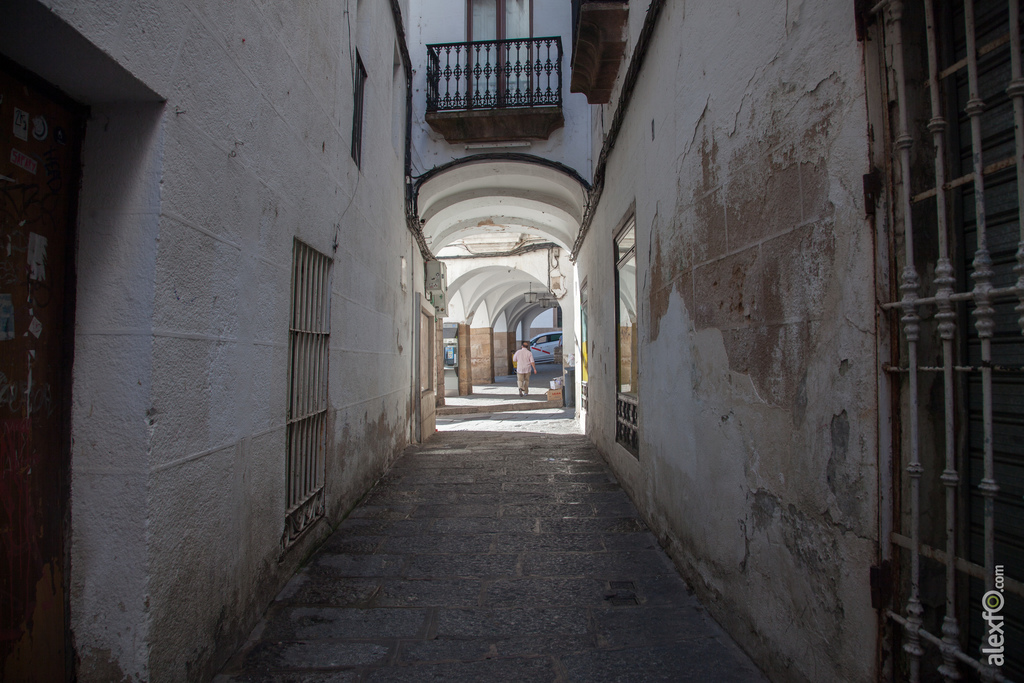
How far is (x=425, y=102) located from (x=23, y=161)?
727 cm

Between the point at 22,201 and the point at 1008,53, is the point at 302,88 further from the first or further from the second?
the point at 1008,53

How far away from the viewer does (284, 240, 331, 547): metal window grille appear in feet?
10.7

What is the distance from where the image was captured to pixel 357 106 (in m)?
4.78

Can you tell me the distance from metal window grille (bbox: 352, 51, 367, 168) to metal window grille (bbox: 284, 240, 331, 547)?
1.30 metres

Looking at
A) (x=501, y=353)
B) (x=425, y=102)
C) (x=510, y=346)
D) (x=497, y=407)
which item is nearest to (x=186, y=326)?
(x=425, y=102)

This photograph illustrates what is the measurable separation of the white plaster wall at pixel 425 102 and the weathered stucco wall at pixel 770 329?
4656mm

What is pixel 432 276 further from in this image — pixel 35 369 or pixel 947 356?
pixel 947 356

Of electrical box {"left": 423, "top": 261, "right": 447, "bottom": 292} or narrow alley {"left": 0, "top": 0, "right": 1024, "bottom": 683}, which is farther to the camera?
electrical box {"left": 423, "top": 261, "right": 447, "bottom": 292}

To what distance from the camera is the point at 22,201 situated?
1.68 m

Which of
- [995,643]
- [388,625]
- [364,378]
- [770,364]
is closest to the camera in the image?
[995,643]

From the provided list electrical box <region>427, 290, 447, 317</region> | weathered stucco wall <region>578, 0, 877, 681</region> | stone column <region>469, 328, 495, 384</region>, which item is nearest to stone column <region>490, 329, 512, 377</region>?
stone column <region>469, 328, 495, 384</region>

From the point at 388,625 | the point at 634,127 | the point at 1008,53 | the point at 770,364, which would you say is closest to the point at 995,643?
the point at 770,364

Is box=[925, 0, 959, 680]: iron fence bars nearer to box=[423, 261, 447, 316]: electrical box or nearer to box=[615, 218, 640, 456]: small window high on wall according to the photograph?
box=[615, 218, 640, 456]: small window high on wall

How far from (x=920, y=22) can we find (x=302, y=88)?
303 cm
